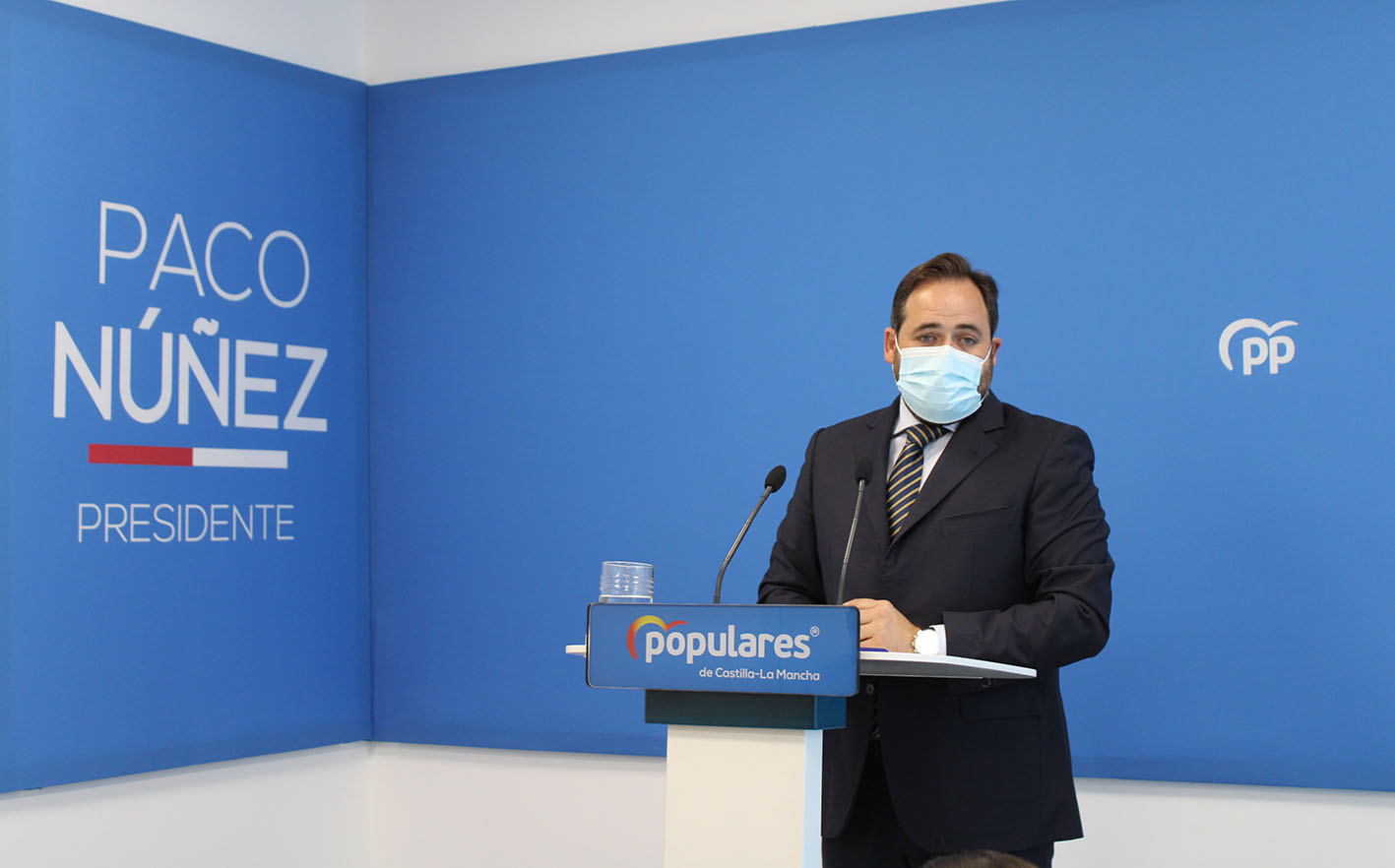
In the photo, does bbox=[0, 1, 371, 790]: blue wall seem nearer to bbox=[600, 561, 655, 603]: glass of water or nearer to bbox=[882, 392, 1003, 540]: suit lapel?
bbox=[600, 561, 655, 603]: glass of water

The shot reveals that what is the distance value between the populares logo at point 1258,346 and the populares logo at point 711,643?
2.09m

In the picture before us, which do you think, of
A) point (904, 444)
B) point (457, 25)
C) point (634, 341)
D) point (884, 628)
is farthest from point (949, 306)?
point (457, 25)

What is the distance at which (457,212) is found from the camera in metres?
4.58

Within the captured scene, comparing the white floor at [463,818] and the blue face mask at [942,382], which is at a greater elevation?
the blue face mask at [942,382]

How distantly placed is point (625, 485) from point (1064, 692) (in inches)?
57.7

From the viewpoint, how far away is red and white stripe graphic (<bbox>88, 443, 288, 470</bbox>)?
3.82 metres

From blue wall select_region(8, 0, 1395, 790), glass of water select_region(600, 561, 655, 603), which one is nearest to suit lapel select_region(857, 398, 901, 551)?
glass of water select_region(600, 561, 655, 603)

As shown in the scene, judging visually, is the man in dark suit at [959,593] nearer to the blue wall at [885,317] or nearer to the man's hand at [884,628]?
the man's hand at [884,628]

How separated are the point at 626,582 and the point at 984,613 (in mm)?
637

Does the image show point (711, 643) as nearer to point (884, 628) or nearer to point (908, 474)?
point (884, 628)

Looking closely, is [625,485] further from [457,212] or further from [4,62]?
[4,62]

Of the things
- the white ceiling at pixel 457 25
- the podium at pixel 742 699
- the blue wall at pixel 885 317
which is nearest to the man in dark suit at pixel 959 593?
the podium at pixel 742 699

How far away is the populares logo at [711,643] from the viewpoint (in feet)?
6.34

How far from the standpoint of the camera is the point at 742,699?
2.01 m
